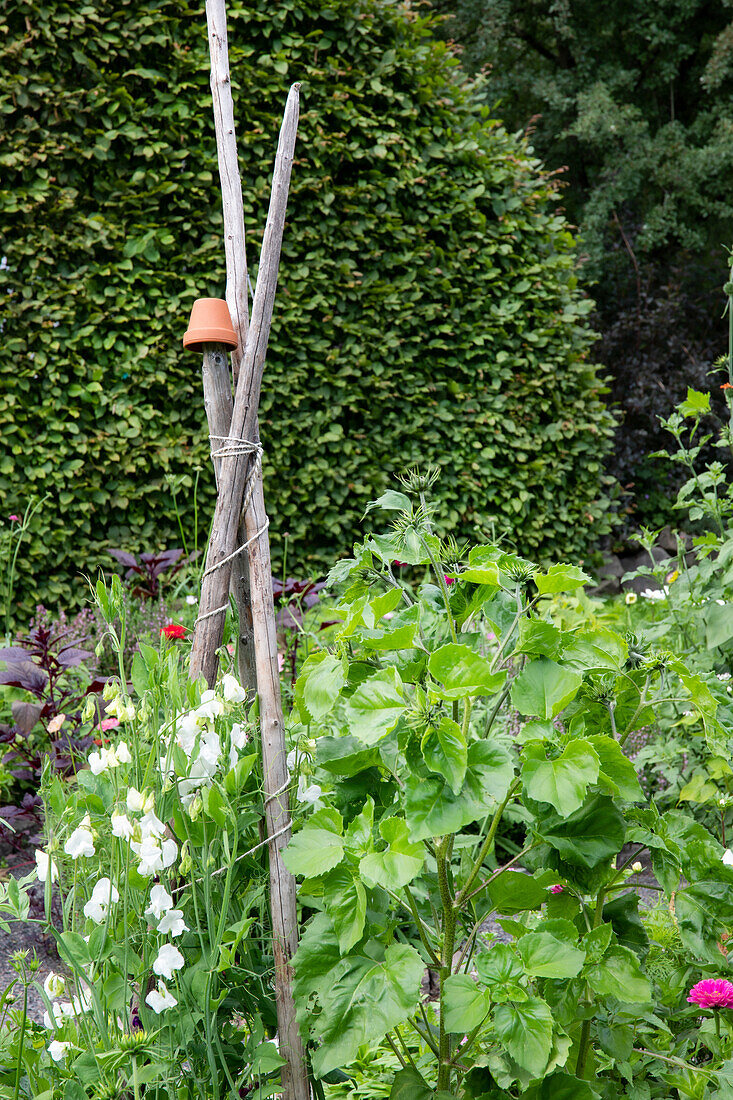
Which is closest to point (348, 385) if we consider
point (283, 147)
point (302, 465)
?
point (302, 465)

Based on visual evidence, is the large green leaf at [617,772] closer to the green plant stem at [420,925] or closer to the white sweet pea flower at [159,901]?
the green plant stem at [420,925]

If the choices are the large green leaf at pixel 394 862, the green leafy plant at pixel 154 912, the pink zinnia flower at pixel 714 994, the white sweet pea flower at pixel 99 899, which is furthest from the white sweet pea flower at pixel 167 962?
A: the pink zinnia flower at pixel 714 994

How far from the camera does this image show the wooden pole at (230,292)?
158 centimetres

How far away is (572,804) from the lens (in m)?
1.01

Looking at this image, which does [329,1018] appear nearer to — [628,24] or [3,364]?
[3,364]

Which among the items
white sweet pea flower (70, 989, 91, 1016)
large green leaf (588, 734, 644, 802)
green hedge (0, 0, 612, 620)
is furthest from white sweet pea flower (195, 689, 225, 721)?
green hedge (0, 0, 612, 620)

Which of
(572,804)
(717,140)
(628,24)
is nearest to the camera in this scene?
(572,804)

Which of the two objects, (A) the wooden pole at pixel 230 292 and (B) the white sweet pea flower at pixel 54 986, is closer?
(B) the white sweet pea flower at pixel 54 986

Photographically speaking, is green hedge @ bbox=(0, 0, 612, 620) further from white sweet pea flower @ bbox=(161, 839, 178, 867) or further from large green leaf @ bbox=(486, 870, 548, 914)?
large green leaf @ bbox=(486, 870, 548, 914)

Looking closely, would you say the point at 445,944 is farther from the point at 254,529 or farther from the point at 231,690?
the point at 254,529

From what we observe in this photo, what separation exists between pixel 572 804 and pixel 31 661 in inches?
75.3

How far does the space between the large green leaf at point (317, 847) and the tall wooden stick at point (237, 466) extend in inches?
17.0

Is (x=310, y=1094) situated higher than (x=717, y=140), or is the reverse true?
(x=717, y=140)

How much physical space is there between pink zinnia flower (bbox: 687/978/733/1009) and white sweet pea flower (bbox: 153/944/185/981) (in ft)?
2.58
